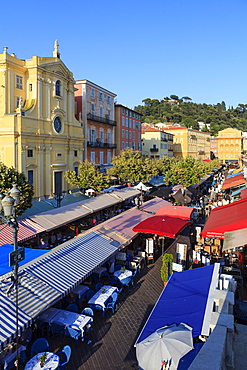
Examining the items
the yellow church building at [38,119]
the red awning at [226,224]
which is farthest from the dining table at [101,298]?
the yellow church building at [38,119]

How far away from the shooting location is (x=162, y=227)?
14328mm

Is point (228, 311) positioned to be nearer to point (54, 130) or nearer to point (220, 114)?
point (54, 130)

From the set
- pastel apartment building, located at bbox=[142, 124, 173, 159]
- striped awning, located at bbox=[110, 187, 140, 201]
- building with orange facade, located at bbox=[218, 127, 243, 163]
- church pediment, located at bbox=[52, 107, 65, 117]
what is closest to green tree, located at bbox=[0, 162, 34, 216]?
striped awning, located at bbox=[110, 187, 140, 201]

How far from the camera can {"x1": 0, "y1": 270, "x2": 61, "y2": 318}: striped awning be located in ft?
26.1

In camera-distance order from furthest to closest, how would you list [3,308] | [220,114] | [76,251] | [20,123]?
1. [220,114]
2. [20,123]
3. [76,251]
4. [3,308]

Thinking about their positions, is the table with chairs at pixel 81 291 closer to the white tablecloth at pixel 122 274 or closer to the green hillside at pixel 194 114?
the white tablecloth at pixel 122 274

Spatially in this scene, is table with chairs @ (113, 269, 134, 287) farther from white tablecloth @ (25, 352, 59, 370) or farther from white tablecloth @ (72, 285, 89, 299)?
white tablecloth @ (25, 352, 59, 370)

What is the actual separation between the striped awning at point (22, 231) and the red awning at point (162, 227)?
495 cm

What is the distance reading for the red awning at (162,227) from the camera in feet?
45.6

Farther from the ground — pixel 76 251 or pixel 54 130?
pixel 54 130

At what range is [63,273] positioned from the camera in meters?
10.1

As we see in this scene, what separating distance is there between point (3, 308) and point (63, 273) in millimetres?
2725

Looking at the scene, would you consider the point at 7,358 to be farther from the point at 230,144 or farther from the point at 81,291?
the point at 230,144

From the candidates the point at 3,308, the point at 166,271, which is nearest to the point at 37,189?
the point at 166,271
